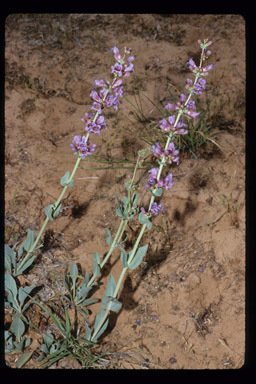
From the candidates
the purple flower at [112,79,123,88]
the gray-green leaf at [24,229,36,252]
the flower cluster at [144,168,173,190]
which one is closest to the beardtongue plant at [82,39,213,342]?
the flower cluster at [144,168,173,190]

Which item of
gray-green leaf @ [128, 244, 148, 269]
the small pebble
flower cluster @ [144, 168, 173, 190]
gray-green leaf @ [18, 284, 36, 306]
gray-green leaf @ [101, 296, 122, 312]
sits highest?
flower cluster @ [144, 168, 173, 190]

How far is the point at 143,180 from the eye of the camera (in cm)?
377

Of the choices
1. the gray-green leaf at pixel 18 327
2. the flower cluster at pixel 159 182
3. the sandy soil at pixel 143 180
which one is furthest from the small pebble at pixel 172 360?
the flower cluster at pixel 159 182

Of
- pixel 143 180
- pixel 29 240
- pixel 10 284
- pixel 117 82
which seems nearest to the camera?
pixel 117 82

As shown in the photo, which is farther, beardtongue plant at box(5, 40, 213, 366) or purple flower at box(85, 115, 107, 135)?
purple flower at box(85, 115, 107, 135)

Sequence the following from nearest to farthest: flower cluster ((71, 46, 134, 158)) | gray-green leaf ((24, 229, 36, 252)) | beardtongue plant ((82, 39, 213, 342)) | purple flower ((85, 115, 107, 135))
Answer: beardtongue plant ((82, 39, 213, 342)) < flower cluster ((71, 46, 134, 158)) < purple flower ((85, 115, 107, 135)) < gray-green leaf ((24, 229, 36, 252))

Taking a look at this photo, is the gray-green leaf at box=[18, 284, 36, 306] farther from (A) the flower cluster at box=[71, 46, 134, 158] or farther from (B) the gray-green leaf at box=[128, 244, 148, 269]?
(A) the flower cluster at box=[71, 46, 134, 158]

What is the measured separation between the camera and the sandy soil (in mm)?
2994

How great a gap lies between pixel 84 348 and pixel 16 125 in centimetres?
258

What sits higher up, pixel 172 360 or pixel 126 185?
pixel 126 185

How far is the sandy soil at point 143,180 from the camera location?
2.99m

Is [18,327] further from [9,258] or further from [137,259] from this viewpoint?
[137,259]

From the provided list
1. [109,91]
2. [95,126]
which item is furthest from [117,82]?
[95,126]

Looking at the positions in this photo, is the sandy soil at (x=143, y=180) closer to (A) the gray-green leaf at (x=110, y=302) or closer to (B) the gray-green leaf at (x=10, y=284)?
(B) the gray-green leaf at (x=10, y=284)
